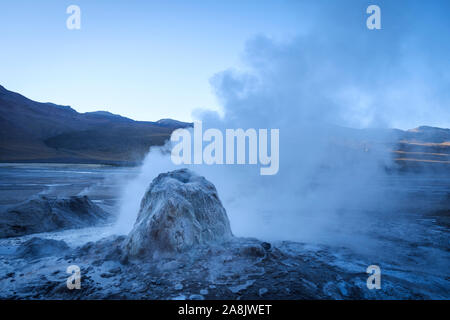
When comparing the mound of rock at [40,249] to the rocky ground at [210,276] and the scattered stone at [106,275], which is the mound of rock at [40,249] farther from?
the scattered stone at [106,275]

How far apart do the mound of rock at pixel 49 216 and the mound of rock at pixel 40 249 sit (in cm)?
148

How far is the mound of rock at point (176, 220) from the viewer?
3.58m

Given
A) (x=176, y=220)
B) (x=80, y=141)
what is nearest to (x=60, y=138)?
(x=80, y=141)

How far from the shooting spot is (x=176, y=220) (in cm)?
371

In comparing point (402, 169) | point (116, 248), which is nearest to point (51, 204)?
point (116, 248)

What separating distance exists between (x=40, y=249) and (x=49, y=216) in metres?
2.25

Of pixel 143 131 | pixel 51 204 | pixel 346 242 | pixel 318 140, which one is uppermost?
pixel 143 131

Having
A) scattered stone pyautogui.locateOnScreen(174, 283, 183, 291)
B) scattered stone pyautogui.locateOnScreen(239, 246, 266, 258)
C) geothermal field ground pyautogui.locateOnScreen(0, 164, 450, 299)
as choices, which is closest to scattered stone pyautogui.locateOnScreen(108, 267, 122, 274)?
geothermal field ground pyautogui.locateOnScreen(0, 164, 450, 299)

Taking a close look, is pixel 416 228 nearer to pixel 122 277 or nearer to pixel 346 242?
pixel 346 242

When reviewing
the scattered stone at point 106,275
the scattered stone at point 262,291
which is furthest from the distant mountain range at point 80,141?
the scattered stone at point 106,275

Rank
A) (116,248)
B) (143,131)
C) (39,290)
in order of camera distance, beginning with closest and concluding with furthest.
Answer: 1. (39,290)
2. (116,248)
3. (143,131)

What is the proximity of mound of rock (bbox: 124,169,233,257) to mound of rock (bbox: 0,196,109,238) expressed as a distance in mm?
2971

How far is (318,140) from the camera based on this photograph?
979 centimetres

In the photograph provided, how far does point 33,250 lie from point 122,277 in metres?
2.08
